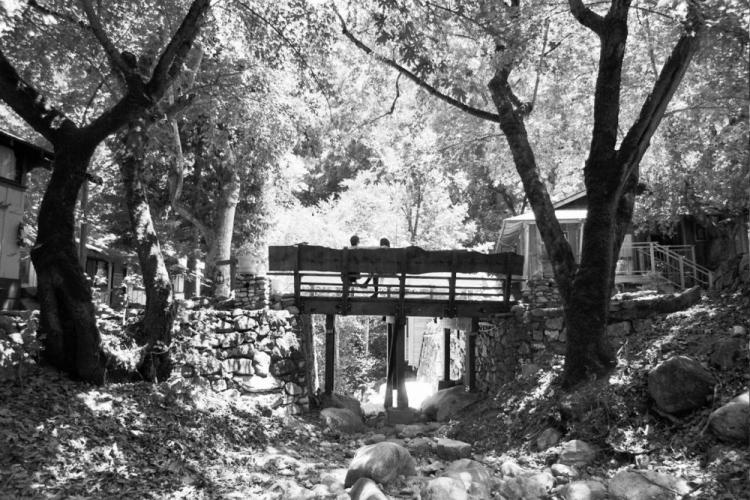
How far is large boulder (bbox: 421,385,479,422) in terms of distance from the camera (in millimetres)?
14844

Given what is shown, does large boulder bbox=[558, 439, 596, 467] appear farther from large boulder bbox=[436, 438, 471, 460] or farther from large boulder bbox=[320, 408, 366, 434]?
large boulder bbox=[320, 408, 366, 434]

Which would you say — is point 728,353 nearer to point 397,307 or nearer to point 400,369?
point 397,307

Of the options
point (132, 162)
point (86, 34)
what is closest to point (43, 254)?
point (132, 162)

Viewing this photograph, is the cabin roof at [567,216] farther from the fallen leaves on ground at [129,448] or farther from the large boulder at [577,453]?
the large boulder at [577,453]

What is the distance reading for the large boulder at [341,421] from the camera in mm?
12867

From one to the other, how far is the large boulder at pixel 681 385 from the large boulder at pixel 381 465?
3.19 metres

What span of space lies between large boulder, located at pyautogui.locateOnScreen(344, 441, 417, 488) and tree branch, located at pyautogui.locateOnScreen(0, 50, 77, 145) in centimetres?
613

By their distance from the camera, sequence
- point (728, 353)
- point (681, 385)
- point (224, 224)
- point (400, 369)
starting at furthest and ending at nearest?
point (224, 224) < point (400, 369) < point (728, 353) < point (681, 385)

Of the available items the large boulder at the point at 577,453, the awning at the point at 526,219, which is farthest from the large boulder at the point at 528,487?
the awning at the point at 526,219

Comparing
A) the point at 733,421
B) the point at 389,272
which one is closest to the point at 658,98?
the point at 733,421

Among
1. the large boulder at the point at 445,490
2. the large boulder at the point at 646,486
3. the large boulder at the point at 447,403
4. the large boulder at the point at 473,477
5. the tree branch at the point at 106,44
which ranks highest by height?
the tree branch at the point at 106,44

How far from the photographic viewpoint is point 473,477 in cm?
696

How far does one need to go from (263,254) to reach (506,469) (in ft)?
55.1

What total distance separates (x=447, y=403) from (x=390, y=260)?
4171 millimetres
